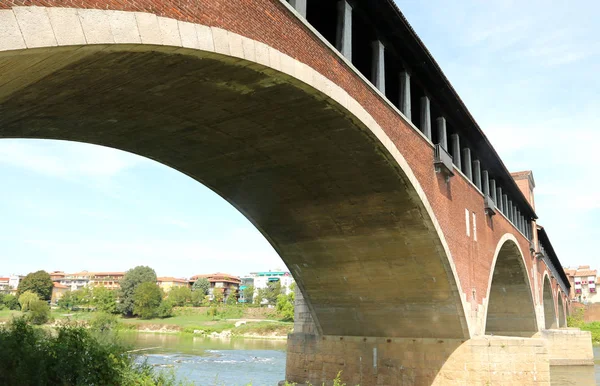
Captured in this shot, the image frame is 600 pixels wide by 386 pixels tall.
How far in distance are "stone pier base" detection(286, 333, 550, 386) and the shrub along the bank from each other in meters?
9.00

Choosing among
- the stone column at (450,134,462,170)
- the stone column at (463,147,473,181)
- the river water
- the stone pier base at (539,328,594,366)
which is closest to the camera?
the stone column at (450,134,462,170)

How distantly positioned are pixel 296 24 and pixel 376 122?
12.7 ft

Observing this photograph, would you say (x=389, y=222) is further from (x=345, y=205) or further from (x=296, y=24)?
(x=296, y=24)

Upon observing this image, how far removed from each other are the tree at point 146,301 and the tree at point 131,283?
4.05 metres

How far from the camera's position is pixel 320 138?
529 inches

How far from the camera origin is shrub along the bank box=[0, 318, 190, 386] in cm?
1291

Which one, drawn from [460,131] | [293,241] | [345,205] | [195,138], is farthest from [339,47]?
[460,131]

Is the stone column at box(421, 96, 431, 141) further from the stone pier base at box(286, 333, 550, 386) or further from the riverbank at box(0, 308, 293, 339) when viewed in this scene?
the riverbank at box(0, 308, 293, 339)

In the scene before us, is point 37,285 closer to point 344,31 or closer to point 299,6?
point 344,31

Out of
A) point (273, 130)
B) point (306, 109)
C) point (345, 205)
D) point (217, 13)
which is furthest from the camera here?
point (345, 205)

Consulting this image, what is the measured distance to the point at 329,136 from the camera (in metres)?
13.3

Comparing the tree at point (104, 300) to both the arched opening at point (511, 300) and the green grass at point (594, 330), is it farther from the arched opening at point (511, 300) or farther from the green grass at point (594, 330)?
the arched opening at point (511, 300)

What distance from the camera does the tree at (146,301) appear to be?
9188 cm

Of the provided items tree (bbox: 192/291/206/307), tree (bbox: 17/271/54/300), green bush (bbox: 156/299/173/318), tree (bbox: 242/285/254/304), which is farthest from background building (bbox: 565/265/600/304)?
tree (bbox: 17/271/54/300)
